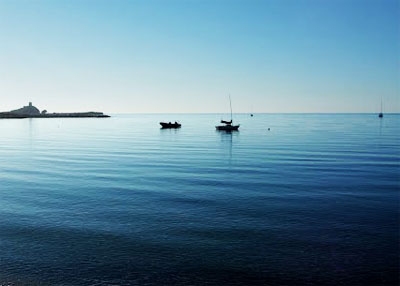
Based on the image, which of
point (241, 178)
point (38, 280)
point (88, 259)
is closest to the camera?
point (38, 280)

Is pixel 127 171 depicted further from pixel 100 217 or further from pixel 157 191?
pixel 100 217

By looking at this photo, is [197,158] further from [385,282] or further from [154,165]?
[385,282]

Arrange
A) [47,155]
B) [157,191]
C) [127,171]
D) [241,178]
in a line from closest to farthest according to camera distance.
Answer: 1. [157,191]
2. [241,178]
3. [127,171]
4. [47,155]

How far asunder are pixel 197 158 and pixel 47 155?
24255 mm

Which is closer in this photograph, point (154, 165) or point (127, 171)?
point (127, 171)

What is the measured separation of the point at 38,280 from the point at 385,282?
1367cm

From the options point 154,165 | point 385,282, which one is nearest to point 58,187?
point 154,165

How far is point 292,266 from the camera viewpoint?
16.2 metres

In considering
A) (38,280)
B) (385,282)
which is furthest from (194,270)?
(385,282)

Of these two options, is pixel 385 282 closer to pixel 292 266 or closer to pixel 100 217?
pixel 292 266

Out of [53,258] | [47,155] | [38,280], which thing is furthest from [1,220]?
[47,155]

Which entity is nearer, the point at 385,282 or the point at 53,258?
the point at 385,282

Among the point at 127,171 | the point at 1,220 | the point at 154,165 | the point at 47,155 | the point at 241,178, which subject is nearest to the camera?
the point at 1,220

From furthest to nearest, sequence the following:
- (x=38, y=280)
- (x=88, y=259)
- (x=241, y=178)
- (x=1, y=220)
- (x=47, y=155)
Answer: (x=47, y=155), (x=241, y=178), (x=1, y=220), (x=88, y=259), (x=38, y=280)
